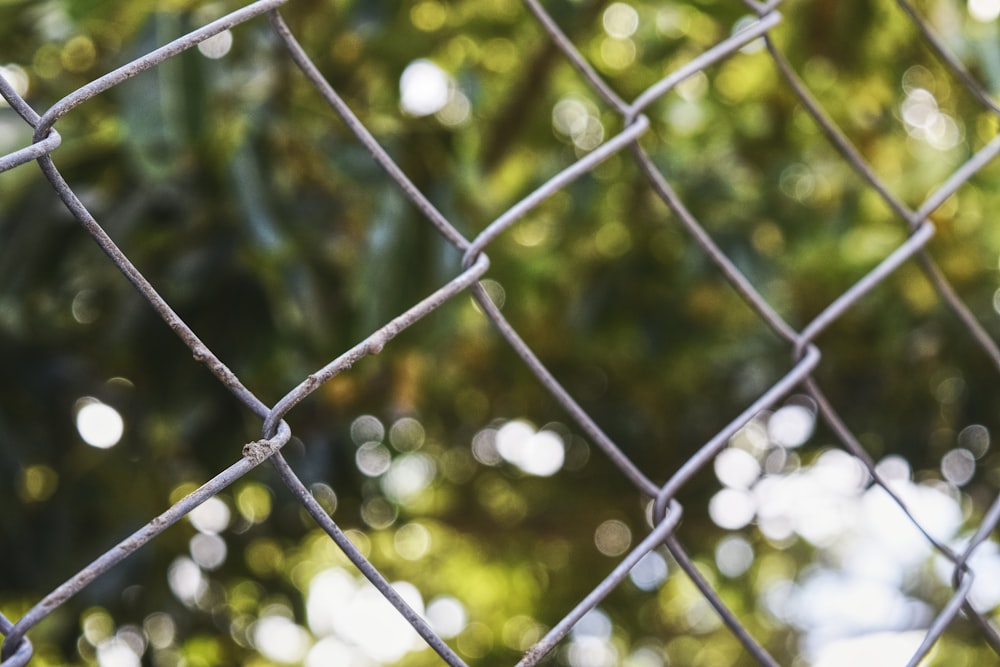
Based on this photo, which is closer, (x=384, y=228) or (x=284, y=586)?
(x=384, y=228)

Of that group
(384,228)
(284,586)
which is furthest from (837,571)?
(384,228)

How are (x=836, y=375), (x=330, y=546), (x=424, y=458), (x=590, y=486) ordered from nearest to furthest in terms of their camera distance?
(x=836, y=375)
(x=590, y=486)
(x=424, y=458)
(x=330, y=546)

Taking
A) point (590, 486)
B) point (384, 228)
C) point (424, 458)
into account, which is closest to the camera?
point (384, 228)

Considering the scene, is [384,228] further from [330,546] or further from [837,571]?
[837,571]

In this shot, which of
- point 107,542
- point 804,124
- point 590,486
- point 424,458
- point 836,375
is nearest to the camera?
point 107,542

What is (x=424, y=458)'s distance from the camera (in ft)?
7.40

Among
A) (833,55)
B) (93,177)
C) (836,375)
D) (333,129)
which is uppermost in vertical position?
(93,177)

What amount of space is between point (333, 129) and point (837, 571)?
2716mm

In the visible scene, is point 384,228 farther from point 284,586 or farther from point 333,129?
point 284,586

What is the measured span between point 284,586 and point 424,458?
0.50 meters

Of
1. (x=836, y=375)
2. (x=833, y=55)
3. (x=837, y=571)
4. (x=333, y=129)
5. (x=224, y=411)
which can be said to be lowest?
(x=837, y=571)

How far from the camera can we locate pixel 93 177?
0.96m

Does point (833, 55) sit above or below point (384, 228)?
below

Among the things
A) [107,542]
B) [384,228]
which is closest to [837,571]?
[107,542]
